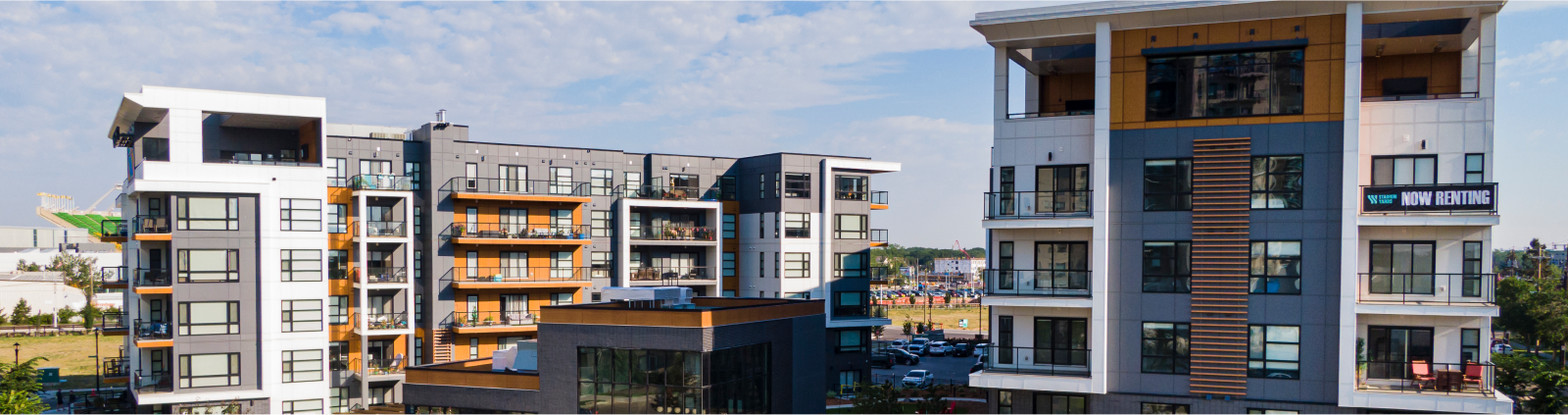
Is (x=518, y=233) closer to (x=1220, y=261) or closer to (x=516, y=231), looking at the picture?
(x=516, y=231)

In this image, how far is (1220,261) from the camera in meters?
28.2

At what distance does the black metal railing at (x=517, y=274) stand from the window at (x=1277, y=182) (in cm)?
3712

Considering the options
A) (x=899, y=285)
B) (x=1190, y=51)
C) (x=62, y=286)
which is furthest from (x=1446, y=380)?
(x=899, y=285)

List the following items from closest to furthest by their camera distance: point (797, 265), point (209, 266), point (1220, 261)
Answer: point (1220, 261) → point (209, 266) → point (797, 265)

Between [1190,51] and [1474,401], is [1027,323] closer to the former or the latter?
[1190,51]

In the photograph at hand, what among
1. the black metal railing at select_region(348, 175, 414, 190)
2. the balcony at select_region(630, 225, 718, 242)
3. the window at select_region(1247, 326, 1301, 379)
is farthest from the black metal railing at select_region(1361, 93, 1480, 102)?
the black metal railing at select_region(348, 175, 414, 190)

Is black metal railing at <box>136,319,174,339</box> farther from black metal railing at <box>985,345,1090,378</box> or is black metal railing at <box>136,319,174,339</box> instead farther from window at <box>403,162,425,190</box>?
black metal railing at <box>985,345,1090,378</box>

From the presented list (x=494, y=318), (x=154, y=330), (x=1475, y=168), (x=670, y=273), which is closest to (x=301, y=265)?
(x=154, y=330)

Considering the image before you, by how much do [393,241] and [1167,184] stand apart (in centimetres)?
3842

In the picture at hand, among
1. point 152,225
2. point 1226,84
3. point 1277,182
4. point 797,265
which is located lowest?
point 797,265

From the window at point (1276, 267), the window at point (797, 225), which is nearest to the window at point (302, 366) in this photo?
the window at point (797, 225)

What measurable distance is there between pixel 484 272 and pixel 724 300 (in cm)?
2018

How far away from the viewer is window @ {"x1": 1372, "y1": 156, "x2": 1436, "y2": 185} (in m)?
26.8

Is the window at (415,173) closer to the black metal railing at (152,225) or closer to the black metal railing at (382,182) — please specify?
the black metal railing at (382,182)
